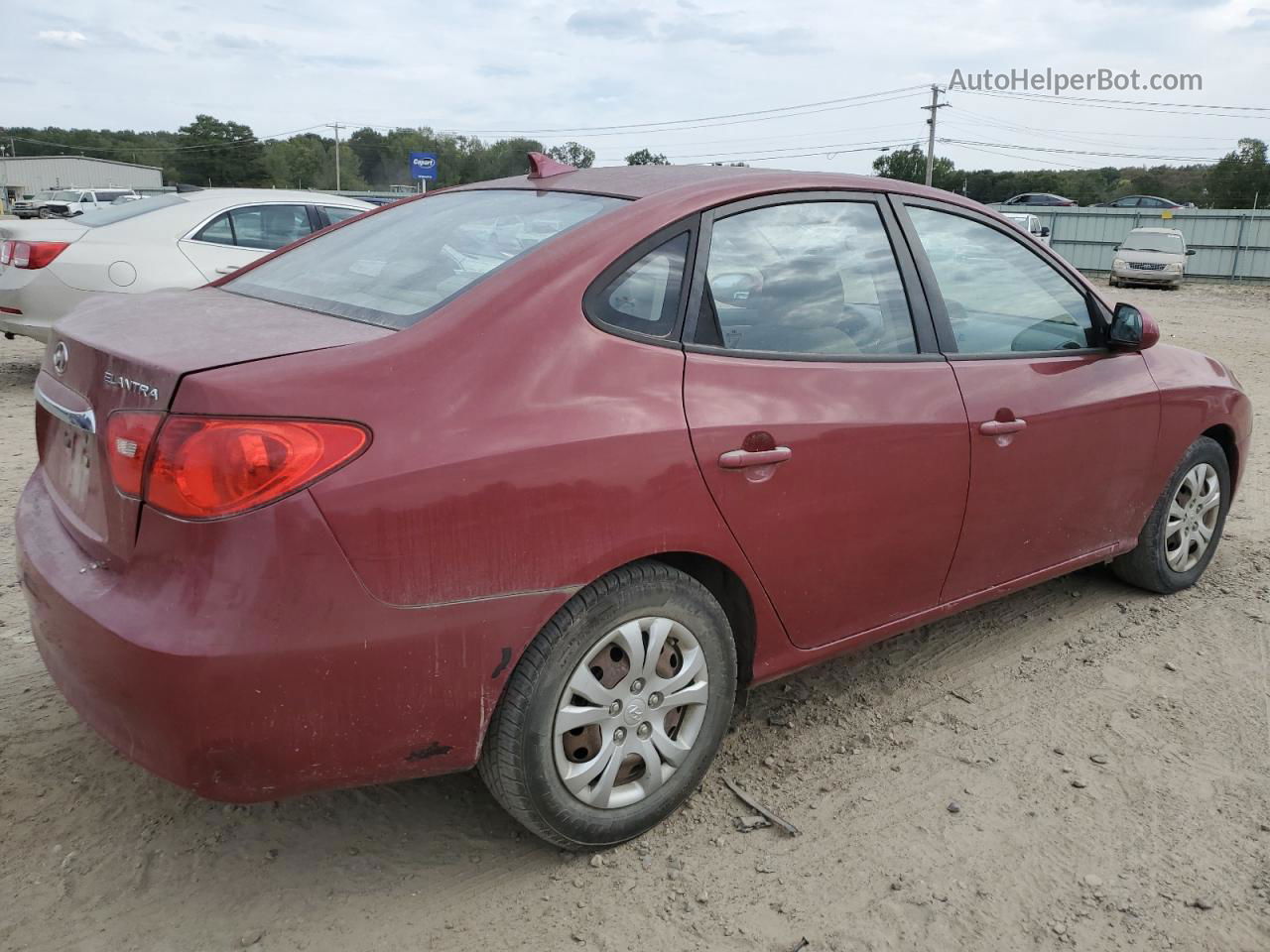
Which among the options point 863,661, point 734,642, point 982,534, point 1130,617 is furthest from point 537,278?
point 1130,617

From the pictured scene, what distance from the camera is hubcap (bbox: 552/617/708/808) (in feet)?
7.76

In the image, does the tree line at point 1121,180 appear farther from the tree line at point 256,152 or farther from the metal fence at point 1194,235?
the tree line at point 256,152

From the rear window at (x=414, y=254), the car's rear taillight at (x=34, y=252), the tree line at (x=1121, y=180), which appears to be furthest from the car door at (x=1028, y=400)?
the tree line at (x=1121, y=180)

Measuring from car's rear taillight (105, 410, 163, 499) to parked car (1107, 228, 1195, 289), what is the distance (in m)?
27.9

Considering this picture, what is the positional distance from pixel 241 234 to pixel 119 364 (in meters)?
6.29

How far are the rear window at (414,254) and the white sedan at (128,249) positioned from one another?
477 centimetres

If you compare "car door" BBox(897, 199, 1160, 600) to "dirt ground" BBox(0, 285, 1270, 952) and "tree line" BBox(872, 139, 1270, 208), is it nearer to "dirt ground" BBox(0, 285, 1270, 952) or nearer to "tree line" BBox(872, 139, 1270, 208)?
"dirt ground" BBox(0, 285, 1270, 952)

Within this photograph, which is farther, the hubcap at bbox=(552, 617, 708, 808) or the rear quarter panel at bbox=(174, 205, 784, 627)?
the hubcap at bbox=(552, 617, 708, 808)

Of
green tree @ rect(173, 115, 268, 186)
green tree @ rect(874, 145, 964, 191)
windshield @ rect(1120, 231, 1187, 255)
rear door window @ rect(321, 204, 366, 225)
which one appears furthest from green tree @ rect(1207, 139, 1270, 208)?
green tree @ rect(173, 115, 268, 186)

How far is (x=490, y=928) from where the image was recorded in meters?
2.29

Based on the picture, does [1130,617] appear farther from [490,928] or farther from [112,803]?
[112,803]

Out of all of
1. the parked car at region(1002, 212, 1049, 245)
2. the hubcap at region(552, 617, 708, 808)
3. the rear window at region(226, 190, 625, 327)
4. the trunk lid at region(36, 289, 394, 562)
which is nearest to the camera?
the trunk lid at region(36, 289, 394, 562)

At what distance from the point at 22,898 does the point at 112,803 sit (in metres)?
0.37

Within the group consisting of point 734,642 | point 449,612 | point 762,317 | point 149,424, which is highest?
point 762,317
